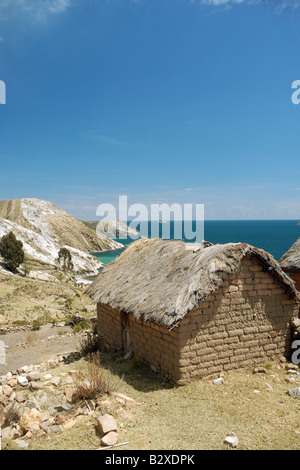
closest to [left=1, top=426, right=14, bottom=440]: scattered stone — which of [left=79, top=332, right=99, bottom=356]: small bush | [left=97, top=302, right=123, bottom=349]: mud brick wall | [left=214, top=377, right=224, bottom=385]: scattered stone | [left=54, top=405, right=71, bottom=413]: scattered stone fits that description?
[left=54, top=405, right=71, bottom=413]: scattered stone

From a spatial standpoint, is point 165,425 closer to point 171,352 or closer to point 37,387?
point 171,352

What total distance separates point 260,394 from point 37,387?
5.66 metres

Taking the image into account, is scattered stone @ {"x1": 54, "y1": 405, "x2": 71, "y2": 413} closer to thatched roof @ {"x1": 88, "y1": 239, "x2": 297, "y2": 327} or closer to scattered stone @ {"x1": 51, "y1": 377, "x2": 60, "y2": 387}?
scattered stone @ {"x1": 51, "y1": 377, "x2": 60, "y2": 387}

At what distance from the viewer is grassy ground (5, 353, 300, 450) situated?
5.38 metres

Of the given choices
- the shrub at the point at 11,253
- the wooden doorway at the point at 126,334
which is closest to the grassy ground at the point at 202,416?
the wooden doorway at the point at 126,334

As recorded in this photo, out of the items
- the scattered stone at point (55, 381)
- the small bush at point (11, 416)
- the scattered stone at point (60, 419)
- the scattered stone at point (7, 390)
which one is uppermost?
the scattered stone at point (60, 419)

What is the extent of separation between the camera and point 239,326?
8555 mm

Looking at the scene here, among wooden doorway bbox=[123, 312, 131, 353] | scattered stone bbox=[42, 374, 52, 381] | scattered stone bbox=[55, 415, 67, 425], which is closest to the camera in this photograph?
scattered stone bbox=[55, 415, 67, 425]

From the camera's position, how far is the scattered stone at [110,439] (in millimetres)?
5246

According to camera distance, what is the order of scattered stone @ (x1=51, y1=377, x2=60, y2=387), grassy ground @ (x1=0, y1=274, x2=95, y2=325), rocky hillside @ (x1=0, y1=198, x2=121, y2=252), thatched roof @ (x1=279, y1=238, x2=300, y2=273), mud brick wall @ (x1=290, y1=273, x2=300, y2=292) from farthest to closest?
1. rocky hillside @ (x1=0, y1=198, x2=121, y2=252)
2. grassy ground @ (x1=0, y1=274, x2=95, y2=325)
3. mud brick wall @ (x1=290, y1=273, x2=300, y2=292)
4. thatched roof @ (x1=279, y1=238, x2=300, y2=273)
5. scattered stone @ (x1=51, y1=377, x2=60, y2=387)

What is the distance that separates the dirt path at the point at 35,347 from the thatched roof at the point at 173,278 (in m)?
3.57

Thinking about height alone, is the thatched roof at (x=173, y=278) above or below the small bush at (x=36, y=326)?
above

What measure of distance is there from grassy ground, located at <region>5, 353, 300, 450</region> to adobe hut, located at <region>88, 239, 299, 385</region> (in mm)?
554

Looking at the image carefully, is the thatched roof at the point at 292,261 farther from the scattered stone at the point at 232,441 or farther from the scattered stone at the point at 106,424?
the scattered stone at the point at 106,424
